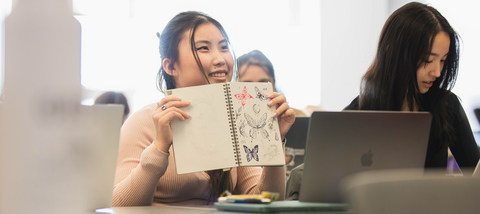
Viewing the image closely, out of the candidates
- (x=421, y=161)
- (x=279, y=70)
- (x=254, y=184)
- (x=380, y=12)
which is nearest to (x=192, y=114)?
(x=254, y=184)

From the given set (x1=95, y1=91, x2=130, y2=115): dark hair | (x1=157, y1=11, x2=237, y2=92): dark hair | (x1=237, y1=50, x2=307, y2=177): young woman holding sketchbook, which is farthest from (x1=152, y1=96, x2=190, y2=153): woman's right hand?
(x1=95, y1=91, x2=130, y2=115): dark hair

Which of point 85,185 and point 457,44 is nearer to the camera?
point 85,185

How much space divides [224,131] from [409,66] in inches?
30.4

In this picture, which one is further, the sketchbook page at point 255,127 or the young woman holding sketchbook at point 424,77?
the young woman holding sketchbook at point 424,77

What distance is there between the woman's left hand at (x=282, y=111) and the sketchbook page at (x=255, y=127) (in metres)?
0.02

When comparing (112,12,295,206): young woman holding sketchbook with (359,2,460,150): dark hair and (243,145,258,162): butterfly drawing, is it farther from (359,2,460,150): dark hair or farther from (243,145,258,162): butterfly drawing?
(359,2,460,150): dark hair

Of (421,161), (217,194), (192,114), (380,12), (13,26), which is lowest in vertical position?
(217,194)

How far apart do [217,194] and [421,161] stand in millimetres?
607

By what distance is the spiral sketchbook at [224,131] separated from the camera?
1.03 m

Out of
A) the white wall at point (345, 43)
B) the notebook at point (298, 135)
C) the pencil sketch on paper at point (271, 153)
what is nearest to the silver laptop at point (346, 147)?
the pencil sketch on paper at point (271, 153)

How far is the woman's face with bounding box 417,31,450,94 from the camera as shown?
4.55 ft

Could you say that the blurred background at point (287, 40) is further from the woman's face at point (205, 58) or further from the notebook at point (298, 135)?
the woman's face at point (205, 58)

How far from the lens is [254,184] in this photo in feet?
4.44

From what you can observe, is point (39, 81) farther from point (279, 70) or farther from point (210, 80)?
point (279, 70)
